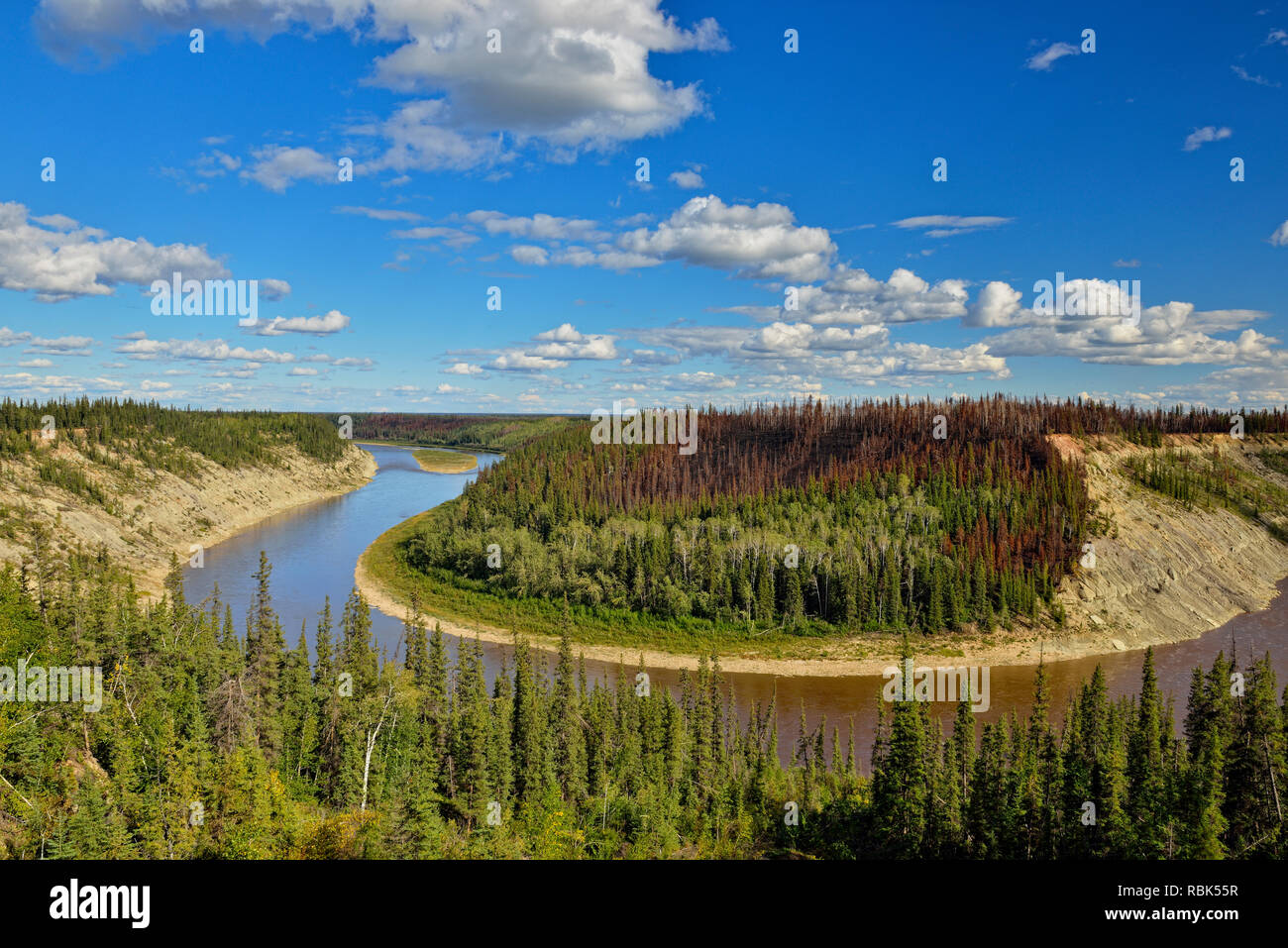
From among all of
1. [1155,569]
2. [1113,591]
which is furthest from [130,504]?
[1155,569]

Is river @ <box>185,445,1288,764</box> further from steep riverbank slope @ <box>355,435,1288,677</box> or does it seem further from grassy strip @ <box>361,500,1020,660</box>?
grassy strip @ <box>361,500,1020,660</box>

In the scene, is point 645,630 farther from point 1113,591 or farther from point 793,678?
point 1113,591

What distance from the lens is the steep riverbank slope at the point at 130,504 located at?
91.3 metres

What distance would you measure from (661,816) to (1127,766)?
22493mm

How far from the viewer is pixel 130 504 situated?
11438 centimetres

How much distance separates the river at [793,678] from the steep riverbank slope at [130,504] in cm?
728

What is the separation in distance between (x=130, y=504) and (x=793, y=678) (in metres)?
106

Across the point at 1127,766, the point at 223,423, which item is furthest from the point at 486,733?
the point at 223,423

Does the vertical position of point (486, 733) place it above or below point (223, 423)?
below

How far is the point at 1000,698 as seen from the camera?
60344 mm

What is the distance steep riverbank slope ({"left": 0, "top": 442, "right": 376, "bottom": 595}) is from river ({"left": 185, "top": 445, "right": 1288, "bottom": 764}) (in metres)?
7.28

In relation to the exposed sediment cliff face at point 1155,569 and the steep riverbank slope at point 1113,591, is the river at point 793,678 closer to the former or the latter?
the steep riverbank slope at point 1113,591

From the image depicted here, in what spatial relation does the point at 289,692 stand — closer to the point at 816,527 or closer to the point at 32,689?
the point at 32,689

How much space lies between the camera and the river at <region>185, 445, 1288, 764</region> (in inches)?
2306
